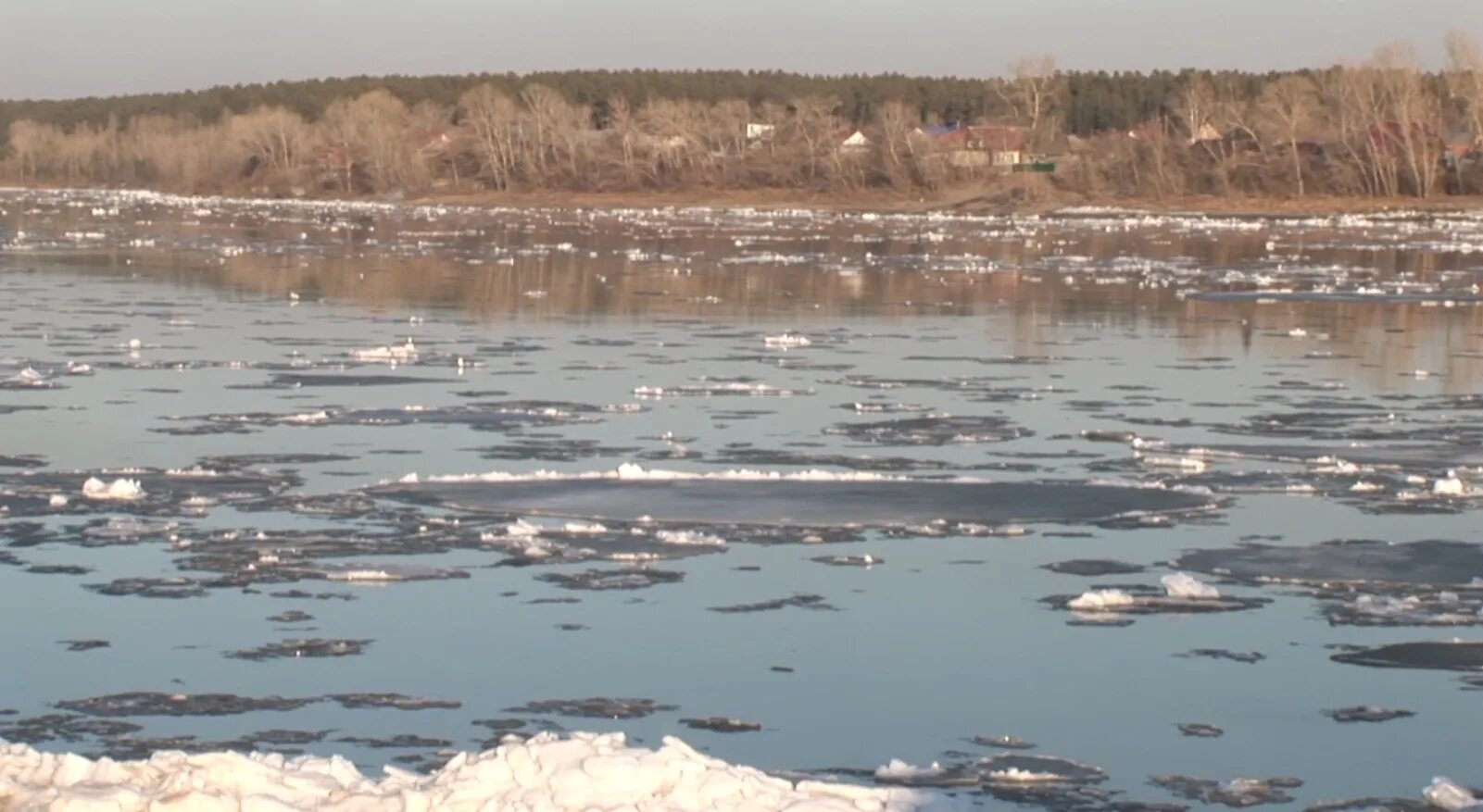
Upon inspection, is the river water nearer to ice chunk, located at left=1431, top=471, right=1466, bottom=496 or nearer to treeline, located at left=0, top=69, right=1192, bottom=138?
ice chunk, located at left=1431, top=471, right=1466, bottom=496

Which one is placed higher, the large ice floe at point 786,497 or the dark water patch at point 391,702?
the large ice floe at point 786,497

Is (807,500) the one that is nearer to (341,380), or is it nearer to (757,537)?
(757,537)

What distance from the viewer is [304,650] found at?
22.6 feet

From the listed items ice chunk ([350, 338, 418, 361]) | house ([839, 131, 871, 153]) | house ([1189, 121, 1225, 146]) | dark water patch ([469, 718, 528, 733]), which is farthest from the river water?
house ([839, 131, 871, 153])

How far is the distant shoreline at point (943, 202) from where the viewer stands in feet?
231

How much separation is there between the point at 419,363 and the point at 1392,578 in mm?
9349

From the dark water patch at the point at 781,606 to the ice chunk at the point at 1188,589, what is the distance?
1.25m

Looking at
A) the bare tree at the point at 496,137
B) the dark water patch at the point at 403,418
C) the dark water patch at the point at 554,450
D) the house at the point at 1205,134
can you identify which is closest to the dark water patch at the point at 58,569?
the dark water patch at the point at 554,450

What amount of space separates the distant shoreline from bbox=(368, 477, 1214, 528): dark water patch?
59.9 meters

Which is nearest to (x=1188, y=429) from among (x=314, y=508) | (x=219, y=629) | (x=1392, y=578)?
(x=1392, y=578)

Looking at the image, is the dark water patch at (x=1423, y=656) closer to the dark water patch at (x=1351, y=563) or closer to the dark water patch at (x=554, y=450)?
the dark water patch at (x=1351, y=563)

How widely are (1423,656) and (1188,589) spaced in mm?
1047

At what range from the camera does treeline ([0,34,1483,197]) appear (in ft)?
250

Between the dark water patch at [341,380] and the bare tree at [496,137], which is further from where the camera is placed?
the bare tree at [496,137]
